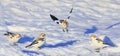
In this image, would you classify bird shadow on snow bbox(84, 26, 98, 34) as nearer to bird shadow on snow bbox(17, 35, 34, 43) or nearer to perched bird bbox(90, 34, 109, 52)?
perched bird bbox(90, 34, 109, 52)

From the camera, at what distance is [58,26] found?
14.7 metres

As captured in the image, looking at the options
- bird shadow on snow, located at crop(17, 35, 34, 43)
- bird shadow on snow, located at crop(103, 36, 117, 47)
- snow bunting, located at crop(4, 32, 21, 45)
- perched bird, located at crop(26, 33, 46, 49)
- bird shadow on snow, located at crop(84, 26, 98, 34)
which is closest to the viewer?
perched bird, located at crop(26, 33, 46, 49)

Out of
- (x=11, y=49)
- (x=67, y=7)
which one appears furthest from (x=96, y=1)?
(x=11, y=49)

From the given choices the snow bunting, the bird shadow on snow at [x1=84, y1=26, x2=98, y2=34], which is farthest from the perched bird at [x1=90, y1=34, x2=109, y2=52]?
the snow bunting

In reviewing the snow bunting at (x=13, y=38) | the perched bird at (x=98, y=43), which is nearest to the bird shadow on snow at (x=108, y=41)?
the perched bird at (x=98, y=43)

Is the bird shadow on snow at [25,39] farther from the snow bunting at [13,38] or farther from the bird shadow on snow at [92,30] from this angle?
the bird shadow on snow at [92,30]

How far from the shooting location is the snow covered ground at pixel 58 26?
1255cm

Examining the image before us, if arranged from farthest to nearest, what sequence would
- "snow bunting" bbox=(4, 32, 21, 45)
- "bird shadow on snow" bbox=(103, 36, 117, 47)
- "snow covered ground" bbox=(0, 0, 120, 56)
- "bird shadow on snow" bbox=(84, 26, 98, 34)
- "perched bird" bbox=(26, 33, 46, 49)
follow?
1. "bird shadow on snow" bbox=(84, 26, 98, 34)
2. "bird shadow on snow" bbox=(103, 36, 117, 47)
3. "snow covered ground" bbox=(0, 0, 120, 56)
4. "snow bunting" bbox=(4, 32, 21, 45)
5. "perched bird" bbox=(26, 33, 46, 49)

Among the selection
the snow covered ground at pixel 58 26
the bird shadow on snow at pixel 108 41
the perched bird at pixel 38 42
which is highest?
the perched bird at pixel 38 42

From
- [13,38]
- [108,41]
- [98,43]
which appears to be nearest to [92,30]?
[108,41]

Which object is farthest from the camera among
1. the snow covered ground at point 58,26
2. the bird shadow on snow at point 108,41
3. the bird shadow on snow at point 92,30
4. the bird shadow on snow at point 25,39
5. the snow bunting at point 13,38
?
the bird shadow on snow at point 92,30

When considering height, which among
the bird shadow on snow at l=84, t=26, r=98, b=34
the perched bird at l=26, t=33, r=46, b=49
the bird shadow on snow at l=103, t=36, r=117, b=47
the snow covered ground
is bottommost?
the bird shadow on snow at l=103, t=36, r=117, b=47

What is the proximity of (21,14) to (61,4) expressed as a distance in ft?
6.46

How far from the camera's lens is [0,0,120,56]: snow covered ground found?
12555 mm
